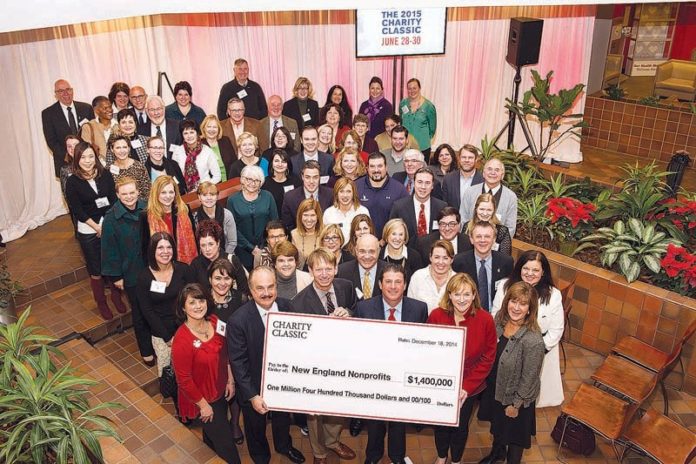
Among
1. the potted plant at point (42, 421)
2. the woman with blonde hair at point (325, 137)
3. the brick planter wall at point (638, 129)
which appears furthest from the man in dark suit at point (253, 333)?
the brick planter wall at point (638, 129)

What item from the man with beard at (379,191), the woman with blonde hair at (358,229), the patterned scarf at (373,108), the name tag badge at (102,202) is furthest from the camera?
the patterned scarf at (373,108)

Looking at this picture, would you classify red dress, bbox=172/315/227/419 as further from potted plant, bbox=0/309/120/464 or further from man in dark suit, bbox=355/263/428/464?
man in dark suit, bbox=355/263/428/464

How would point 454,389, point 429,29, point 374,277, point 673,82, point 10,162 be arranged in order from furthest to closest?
point 673,82
point 429,29
point 10,162
point 374,277
point 454,389

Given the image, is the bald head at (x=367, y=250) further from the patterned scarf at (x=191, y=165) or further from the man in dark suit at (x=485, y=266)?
the patterned scarf at (x=191, y=165)

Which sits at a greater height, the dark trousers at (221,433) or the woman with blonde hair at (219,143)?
→ the woman with blonde hair at (219,143)

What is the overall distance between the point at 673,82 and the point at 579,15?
9.97ft

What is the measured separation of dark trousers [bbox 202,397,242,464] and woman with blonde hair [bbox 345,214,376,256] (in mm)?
1347

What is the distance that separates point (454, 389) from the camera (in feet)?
10.7

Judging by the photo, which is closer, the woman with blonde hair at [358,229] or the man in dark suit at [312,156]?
the woman with blonde hair at [358,229]

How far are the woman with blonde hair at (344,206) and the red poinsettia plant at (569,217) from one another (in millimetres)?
1822

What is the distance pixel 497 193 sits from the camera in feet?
16.0

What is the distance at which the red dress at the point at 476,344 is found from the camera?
11.2 feet

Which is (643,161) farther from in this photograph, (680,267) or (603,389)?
(603,389)

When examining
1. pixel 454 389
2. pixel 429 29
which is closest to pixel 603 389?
pixel 454 389
